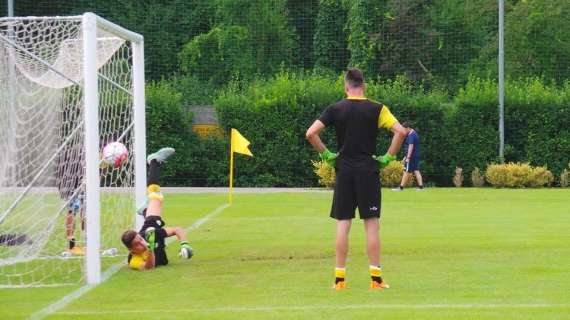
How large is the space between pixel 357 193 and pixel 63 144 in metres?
3.71

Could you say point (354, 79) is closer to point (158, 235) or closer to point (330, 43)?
point (158, 235)

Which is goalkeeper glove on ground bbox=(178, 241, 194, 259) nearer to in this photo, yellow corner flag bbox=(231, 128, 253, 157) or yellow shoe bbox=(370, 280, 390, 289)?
yellow shoe bbox=(370, 280, 390, 289)

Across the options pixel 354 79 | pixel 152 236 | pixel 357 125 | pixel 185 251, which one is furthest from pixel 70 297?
pixel 354 79

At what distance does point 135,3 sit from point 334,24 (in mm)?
9530

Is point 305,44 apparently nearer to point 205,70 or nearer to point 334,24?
point 334,24

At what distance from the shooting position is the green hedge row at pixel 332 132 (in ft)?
107

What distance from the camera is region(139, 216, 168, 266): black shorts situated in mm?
12336

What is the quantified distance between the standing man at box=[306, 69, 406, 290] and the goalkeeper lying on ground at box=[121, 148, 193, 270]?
112 inches

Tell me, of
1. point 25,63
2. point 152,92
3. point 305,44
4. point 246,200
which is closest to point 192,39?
point 305,44

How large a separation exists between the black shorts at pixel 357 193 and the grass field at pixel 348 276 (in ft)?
2.52

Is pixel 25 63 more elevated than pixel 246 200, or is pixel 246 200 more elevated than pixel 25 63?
pixel 25 63

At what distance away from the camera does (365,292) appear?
9.95 metres

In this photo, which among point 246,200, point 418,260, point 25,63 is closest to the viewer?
point 418,260

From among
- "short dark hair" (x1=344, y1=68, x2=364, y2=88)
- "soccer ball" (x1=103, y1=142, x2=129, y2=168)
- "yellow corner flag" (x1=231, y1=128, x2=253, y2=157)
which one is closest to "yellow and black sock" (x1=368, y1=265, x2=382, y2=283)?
"short dark hair" (x1=344, y1=68, x2=364, y2=88)
